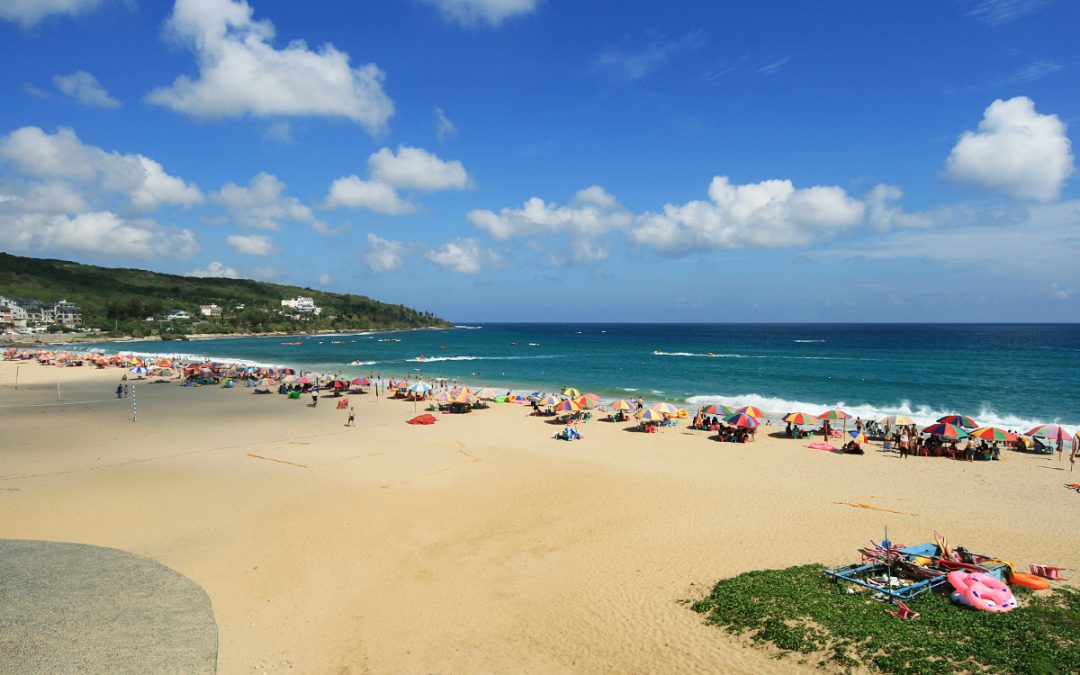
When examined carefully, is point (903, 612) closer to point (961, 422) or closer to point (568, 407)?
point (961, 422)

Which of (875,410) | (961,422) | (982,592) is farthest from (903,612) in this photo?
(875,410)

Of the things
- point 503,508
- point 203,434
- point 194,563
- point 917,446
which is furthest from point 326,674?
point 917,446

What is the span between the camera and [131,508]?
14.6 metres

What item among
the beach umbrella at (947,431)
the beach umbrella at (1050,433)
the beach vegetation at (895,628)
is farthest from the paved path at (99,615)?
the beach umbrella at (1050,433)

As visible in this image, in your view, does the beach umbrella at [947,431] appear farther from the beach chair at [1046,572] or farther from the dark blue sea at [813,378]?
the beach chair at [1046,572]

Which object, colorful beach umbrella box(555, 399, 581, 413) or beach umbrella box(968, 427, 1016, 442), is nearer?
beach umbrella box(968, 427, 1016, 442)

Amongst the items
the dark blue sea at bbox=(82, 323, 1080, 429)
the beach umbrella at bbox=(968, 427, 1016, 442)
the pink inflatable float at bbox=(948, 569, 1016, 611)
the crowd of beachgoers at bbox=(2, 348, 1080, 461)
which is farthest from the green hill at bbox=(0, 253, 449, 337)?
the pink inflatable float at bbox=(948, 569, 1016, 611)

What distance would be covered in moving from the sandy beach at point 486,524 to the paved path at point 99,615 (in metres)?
0.49

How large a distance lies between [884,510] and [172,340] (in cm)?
13293

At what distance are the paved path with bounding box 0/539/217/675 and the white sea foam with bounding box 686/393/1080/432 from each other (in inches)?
1099

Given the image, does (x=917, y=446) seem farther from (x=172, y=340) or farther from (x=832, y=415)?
(x=172, y=340)

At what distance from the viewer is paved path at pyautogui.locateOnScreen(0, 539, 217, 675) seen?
7.67 meters

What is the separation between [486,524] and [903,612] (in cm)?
849

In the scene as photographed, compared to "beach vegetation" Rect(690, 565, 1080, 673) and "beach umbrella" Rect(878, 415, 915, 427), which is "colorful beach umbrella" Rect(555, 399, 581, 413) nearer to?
"beach umbrella" Rect(878, 415, 915, 427)
